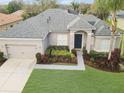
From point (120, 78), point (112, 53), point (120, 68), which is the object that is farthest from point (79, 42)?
point (120, 78)

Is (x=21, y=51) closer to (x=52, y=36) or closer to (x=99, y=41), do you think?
(x=52, y=36)

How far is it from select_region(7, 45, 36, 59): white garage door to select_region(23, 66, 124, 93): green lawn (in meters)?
4.70

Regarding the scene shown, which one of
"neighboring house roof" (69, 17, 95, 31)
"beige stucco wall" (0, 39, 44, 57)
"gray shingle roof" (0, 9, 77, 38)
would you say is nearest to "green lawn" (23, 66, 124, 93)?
"beige stucco wall" (0, 39, 44, 57)

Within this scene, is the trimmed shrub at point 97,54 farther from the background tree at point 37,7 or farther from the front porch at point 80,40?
the background tree at point 37,7

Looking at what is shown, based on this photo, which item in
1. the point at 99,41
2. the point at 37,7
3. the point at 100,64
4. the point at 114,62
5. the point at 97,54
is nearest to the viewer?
the point at 114,62

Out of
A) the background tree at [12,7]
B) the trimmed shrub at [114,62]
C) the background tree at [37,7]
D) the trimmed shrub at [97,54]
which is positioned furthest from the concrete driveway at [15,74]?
the background tree at [12,7]

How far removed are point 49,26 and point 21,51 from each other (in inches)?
224

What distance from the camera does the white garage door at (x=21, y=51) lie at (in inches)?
936

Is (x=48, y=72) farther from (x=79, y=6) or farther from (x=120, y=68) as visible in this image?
(x=79, y=6)

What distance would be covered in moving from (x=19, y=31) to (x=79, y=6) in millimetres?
41702

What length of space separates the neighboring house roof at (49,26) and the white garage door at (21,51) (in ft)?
4.91

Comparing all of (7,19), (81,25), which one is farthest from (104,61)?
(7,19)

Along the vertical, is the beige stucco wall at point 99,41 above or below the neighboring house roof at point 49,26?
below

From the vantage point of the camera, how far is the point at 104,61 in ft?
75.5
